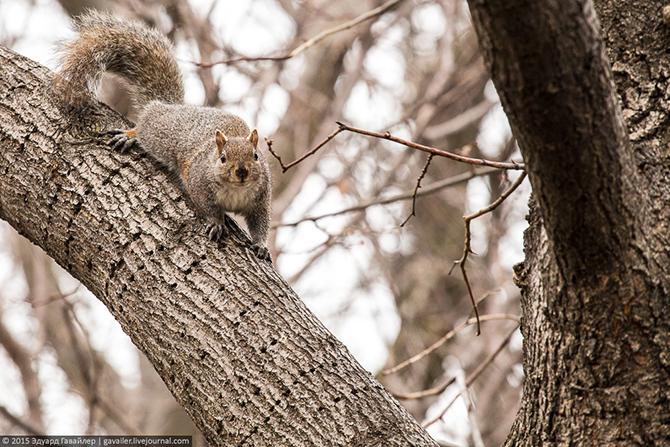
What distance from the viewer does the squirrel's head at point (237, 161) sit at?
3559 mm

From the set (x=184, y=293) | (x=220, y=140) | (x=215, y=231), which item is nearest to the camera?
(x=184, y=293)

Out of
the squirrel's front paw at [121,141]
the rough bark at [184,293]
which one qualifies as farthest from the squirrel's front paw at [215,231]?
the squirrel's front paw at [121,141]

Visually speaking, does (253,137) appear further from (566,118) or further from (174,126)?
(566,118)

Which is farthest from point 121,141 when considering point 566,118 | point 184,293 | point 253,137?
point 566,118

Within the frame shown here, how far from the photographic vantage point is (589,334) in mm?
1774

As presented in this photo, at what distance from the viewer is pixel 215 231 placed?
263 cm

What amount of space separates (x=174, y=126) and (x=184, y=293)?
178cm

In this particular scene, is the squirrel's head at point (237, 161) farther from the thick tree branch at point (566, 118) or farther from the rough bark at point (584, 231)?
the thick tree branch at point (566, 118)

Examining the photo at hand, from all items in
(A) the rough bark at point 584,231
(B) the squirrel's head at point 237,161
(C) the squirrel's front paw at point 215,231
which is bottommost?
(A) the rough bark at point 584,231

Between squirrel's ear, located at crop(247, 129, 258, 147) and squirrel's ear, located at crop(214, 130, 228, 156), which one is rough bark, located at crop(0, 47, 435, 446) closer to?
squirrel's ear, located at crop(214, 130, 228, 156)

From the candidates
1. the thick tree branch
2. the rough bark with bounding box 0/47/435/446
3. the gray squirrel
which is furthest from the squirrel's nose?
the thick tree branch

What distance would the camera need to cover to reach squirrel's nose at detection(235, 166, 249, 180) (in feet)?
11.6

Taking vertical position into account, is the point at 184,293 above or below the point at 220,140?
below

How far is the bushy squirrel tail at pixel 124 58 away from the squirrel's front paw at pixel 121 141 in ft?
0.79
